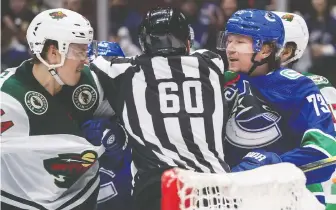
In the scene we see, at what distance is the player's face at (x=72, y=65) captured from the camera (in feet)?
9.20

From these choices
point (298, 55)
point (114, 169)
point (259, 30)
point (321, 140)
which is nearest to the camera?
point (321, 140)

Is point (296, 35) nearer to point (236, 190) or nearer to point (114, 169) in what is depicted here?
point (114, 169)

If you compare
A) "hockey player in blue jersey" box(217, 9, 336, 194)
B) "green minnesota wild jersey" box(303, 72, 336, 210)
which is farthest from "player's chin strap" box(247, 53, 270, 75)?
"green minnesota wild jersey" box(303, 72, 336, 210)

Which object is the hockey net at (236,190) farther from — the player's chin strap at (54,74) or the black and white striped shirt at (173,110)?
the player's chin strap at (54,74)

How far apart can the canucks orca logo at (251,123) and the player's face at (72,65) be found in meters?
0.58

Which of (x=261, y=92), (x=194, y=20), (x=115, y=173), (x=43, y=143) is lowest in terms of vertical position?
(x=194, y=20)

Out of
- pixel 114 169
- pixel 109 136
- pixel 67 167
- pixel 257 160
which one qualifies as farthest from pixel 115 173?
pixel 257 160

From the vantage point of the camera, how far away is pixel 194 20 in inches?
259

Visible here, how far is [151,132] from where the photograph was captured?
105 inches

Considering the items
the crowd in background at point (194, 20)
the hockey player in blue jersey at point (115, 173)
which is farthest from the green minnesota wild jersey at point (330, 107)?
the crowd in background at point (194, 20)

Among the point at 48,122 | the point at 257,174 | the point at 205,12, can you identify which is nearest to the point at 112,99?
the point at 48,122

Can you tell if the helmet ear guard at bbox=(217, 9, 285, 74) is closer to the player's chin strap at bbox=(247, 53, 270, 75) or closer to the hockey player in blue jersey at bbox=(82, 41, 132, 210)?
the player's chin strap at bbox=(247, 53, 270, 75)

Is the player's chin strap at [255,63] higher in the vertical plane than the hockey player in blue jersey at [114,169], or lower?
higher

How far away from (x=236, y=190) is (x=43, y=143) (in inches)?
31.4
